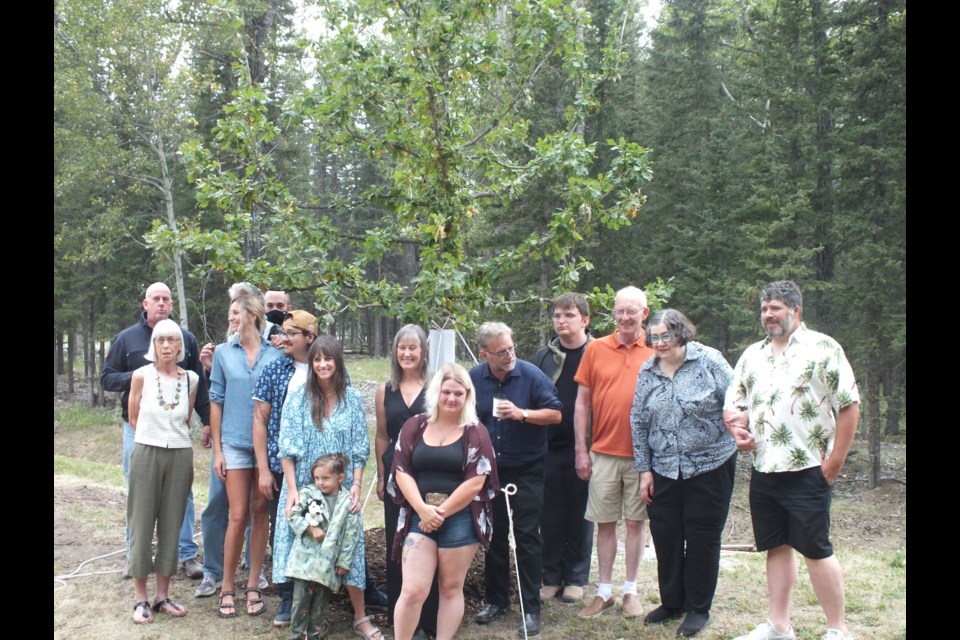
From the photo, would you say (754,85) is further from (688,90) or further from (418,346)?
(418,346)

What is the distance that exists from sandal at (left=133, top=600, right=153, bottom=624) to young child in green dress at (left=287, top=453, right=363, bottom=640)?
114 centimetres

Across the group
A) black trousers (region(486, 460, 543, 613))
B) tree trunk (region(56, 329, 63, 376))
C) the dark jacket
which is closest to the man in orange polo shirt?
the dark jacket

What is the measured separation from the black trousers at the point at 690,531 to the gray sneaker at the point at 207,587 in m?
3.22

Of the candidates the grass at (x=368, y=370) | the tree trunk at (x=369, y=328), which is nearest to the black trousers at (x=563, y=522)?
the grass at (x=368, y=370)

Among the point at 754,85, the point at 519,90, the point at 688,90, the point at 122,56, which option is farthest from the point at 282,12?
the point at 519,90

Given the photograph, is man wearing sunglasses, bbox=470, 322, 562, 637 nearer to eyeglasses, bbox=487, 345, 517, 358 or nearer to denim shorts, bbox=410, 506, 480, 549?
eyeglasses, bbox=487, 345, 517, 358

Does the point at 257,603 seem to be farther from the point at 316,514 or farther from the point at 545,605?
the point at 545,605

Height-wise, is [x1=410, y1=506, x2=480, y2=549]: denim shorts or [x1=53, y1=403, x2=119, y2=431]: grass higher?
[x1=410, y1=506, x2=480, y2=549]: denim shorts

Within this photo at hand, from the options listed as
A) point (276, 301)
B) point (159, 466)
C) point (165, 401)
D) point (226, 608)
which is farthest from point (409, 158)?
point (226, 608)

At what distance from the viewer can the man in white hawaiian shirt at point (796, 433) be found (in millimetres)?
4023

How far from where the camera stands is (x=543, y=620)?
16.1ft

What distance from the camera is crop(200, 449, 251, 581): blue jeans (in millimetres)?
5449

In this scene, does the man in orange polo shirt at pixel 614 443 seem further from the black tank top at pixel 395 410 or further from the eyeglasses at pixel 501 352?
the black tank top at pixel 395 410

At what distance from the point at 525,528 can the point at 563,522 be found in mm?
749
